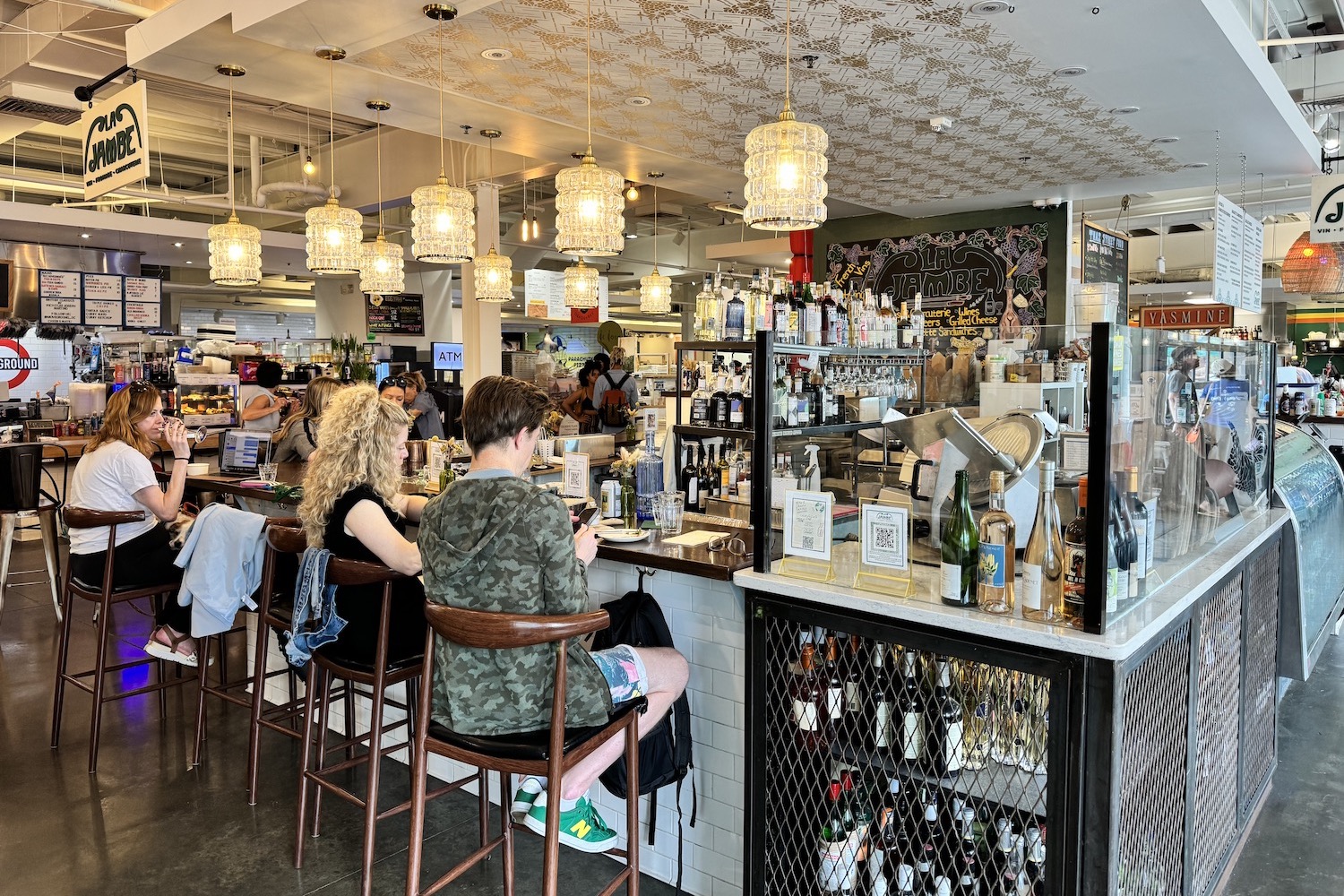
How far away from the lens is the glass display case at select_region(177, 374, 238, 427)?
8.66 m

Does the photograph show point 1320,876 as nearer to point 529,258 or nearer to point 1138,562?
point 1138,562

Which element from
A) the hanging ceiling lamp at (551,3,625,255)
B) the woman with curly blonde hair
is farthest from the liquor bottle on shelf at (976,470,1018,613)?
the hanging ceiling lamp at (551,3,625,255)

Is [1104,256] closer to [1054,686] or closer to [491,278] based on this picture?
[491,278]

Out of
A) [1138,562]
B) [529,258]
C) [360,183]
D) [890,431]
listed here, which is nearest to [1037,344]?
[890,431]

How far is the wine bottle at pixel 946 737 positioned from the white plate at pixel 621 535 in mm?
1058

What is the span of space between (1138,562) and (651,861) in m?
1.82

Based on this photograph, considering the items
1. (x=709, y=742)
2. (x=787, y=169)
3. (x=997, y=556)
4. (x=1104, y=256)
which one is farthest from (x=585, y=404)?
(x=997, y=556)

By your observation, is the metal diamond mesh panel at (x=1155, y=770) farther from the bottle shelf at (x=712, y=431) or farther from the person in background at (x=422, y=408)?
the person in background at (x=422, y=408)

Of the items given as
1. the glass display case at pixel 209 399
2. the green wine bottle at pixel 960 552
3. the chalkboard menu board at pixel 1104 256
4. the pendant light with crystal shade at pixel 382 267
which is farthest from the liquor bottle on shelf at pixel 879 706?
the glass display case at pixel 209 399

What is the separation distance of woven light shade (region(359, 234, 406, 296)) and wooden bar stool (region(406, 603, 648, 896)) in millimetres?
4620

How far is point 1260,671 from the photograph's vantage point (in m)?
3.48

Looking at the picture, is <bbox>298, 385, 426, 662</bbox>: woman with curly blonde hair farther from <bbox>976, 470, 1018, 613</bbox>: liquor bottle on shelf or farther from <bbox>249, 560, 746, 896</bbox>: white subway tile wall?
<bbox>976, 470, 1018, 613</bbox>: liquor bottle on shelf

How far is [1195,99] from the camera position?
4.65 meters

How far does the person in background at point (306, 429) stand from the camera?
17.0ft
